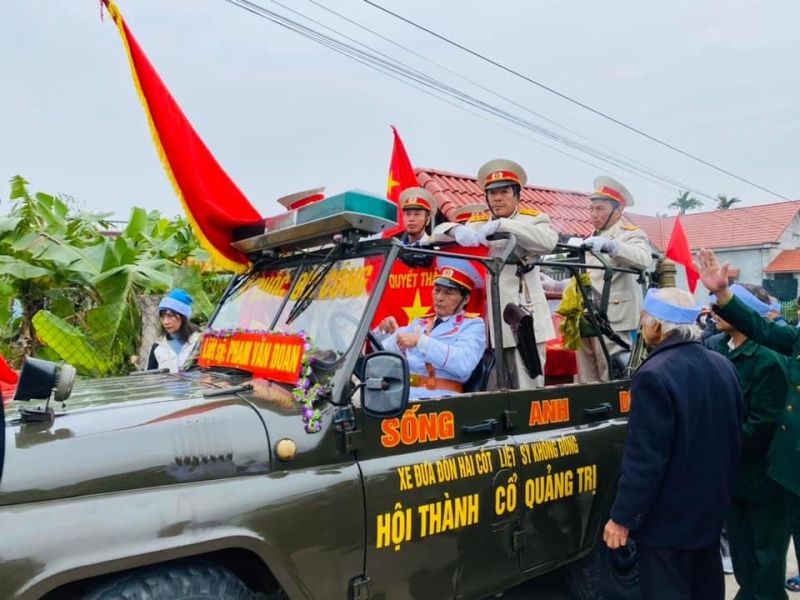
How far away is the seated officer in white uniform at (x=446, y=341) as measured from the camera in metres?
3.41

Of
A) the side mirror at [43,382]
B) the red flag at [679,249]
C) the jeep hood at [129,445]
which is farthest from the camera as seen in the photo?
the red flag at [679,249]

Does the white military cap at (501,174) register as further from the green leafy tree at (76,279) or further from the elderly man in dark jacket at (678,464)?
the green leafy tree at (76,279)

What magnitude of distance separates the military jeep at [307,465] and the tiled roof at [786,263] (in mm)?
30919

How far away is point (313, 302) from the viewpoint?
10.2ft

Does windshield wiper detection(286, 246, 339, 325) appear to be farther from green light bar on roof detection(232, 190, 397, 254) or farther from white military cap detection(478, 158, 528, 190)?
white military cap detection(478, 158, 528, 190)

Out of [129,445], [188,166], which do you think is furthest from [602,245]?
[129,445]

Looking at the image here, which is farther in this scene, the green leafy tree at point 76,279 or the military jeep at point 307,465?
the green leafy tree at point 76,279

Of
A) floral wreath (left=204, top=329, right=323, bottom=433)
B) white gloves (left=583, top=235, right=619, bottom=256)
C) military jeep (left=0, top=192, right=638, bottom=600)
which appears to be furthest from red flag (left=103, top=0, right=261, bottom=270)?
white gloves (left=583, top=235, right=619, bottom=256)

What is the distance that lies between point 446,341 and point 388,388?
1326 millimetres

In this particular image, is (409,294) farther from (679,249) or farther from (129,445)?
(129,445)

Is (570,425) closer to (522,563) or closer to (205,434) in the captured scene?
(522,563)

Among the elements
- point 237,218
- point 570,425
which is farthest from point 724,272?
point 237,218

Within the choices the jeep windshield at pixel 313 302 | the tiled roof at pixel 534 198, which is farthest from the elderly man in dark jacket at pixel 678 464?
the tiled roof at pixel 534 198

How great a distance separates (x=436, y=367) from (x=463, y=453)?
2.41 feet
